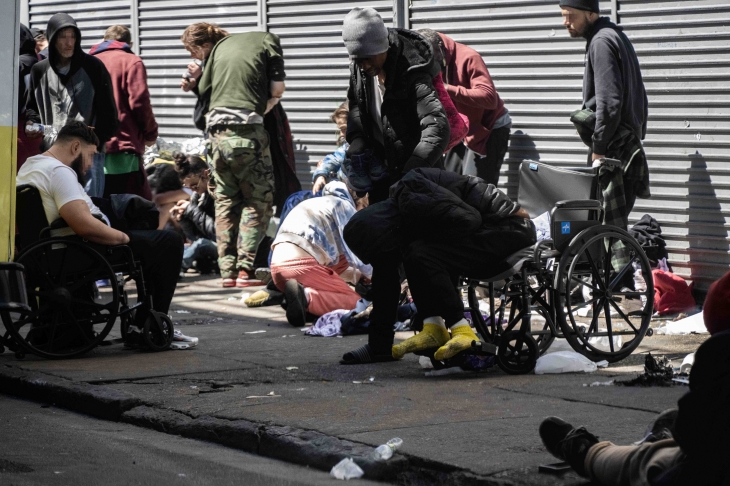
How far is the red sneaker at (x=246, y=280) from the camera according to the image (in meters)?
11.0

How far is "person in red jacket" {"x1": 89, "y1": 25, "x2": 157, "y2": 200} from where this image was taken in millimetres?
10859

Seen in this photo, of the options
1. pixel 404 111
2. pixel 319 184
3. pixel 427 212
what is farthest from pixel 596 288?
pixel 319 184

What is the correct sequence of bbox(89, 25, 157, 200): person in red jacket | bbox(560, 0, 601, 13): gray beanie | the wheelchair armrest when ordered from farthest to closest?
bbox(89, 25, 157, 200): person in red jacket → bbox(560, 0, 601, 13): gray beanie → the wheelchair armrest

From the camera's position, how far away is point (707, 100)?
30.3 feet

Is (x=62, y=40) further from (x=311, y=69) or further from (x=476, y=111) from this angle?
(x=476, y=111)

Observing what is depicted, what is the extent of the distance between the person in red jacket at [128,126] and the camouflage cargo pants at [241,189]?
64 cm

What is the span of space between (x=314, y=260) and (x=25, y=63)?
347cm

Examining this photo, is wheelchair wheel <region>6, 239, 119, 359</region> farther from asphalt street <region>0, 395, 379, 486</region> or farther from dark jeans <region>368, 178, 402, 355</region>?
dark jeans <region>368, 178, 402, 355</region>

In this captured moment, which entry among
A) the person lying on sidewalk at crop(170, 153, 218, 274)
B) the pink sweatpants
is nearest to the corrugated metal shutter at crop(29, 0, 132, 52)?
the person lying on sidewalk at crop(170, 153, 218, 274)

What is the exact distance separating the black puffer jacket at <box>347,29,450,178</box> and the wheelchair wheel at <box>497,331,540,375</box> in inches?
47.6

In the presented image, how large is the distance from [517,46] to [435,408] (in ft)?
17.7

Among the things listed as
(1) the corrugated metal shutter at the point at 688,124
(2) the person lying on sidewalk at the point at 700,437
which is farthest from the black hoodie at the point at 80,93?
(2) the person lying on sidewalk at the point at 700,437

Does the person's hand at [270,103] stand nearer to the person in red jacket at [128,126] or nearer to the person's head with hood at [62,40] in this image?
the person in red jacket at [128,126]

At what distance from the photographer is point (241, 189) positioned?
1114cm
